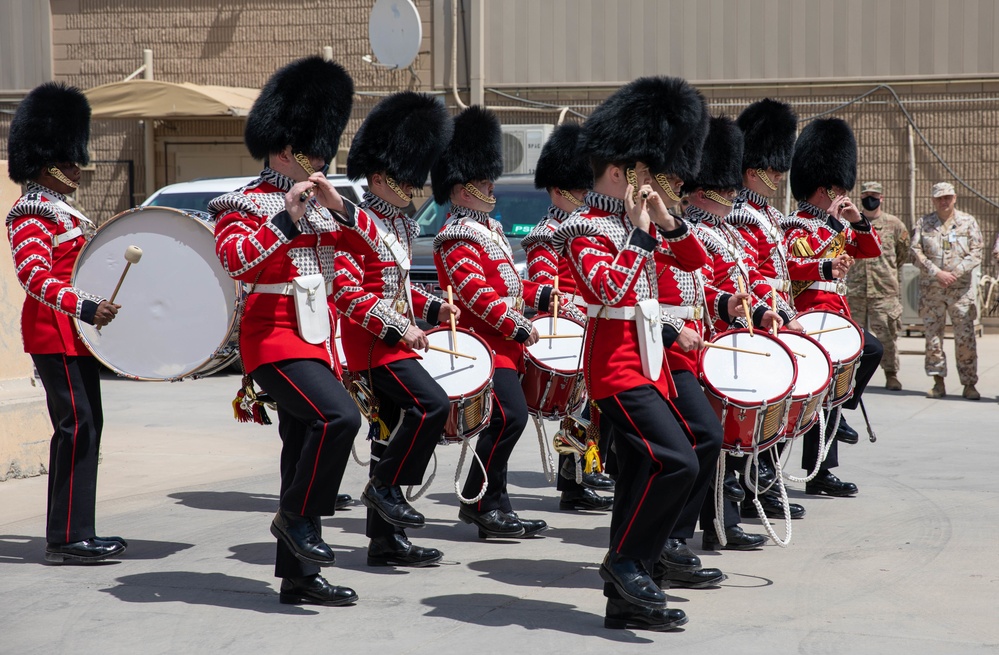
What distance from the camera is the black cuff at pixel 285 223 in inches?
189

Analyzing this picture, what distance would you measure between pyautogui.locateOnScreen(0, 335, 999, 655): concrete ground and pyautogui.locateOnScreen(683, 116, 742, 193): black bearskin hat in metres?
1.70

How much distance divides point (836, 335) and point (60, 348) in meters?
3.82

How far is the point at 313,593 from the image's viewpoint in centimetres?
492

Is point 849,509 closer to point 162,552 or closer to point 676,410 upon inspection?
point 676,410

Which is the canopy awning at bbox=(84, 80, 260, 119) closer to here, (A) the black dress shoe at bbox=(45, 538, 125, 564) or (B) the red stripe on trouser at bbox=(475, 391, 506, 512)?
(B) the red stripe on trouser at bbox=(475, 391, 506, 512)

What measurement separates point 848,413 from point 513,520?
4710mm

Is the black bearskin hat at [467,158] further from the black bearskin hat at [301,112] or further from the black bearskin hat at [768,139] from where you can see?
the black bearskin hat at [768,139]

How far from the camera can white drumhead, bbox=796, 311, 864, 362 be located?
6719 mm

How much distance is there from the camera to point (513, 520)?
20.4 ft

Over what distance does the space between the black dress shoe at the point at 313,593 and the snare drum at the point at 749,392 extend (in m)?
1.63

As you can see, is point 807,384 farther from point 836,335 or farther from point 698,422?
point 836,335

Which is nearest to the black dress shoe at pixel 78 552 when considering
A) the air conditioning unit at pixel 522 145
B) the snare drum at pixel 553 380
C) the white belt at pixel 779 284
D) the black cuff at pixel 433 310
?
the black cuff at pixel 433 310

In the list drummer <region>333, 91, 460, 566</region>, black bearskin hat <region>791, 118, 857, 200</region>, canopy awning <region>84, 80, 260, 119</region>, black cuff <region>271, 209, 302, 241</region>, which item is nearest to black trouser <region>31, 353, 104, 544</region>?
drummer <region>333, 91, 460, 566</region>

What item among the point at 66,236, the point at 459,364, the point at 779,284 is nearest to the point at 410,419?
the point at 459,364
